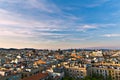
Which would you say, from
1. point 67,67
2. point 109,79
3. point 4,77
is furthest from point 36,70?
point 109,79

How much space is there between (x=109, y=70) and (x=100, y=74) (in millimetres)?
3434

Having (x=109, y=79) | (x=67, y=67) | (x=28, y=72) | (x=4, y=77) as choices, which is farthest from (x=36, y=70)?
(x=109, y=79)

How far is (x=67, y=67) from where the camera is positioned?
72.1 meters

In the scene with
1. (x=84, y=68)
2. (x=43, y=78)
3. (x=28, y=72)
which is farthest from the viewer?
(x=84, y=68)

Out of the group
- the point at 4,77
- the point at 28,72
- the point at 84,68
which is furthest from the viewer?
the point at 84,68

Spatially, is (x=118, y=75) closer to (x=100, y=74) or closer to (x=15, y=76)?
(x=100, y=74)

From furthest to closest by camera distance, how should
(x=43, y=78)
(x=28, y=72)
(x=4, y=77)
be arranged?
(x=28, y=72) < (x=43, y=78) < (x=4, y=77)

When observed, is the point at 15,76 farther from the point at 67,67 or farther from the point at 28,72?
the point at 67,67

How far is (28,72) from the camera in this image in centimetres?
6375

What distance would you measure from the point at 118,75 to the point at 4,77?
38137mm

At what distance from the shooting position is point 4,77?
5022cm

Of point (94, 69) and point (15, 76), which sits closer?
point (15, 76)

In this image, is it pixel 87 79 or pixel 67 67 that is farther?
pixel 67 67

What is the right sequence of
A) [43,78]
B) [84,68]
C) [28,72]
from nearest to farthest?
1. [43,78]
2. [28,72]
3. [84,68]
